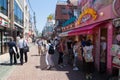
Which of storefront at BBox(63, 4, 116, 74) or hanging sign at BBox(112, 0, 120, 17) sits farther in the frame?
storefront at BBox(63, 4, 116, 74)

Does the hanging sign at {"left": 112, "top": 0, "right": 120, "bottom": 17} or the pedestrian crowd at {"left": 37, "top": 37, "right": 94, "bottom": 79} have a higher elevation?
the hanging sign at {"left": 112, "top": 0, "right": 120, "bottom": 17}

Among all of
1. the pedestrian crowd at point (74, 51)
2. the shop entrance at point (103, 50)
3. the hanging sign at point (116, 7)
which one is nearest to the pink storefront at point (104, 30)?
the shop entrance at point (103, 50)

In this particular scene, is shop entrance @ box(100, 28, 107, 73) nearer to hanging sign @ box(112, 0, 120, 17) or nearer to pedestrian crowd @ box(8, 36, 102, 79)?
pedestrian crowd @ box(8, 36, 102, 79)

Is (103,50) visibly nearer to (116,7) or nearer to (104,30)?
(104,30)

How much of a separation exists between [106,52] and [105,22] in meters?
1.62

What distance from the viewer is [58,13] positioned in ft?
191

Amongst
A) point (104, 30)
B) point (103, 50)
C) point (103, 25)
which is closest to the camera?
point (103, 25)

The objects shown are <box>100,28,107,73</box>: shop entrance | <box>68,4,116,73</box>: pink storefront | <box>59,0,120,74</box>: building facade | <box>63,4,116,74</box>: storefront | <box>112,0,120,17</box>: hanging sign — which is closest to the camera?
<box>112,0,120,17</box>: hanging sign

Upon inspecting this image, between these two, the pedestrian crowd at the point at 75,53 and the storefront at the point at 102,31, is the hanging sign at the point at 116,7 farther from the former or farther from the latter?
the pedestrian crowd at the point at 75,53

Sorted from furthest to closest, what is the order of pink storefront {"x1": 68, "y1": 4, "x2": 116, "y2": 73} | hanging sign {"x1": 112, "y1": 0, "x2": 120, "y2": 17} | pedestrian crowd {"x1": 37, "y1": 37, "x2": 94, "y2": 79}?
1. pink storefront {"x1": 68, "y1": 4, "x2": 116, "y2": 73}
2. pedestrian crowd {"x1": 37, "y1": 37, "x2": 94, "y2": 79}
3. hanging sign {"x1": 112, "y1": 0, "x2": 120, "y2": 17}

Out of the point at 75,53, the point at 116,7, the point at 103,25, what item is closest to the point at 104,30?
the point at 103,25

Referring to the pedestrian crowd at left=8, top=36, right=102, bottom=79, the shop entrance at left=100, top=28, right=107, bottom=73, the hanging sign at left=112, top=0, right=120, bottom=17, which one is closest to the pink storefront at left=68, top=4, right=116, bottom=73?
the shop entrance at left=100, top=28, right=107, bottom=73

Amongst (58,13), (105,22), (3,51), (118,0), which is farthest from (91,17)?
(58,13)

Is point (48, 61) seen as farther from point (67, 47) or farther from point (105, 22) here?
point (105, 22)
